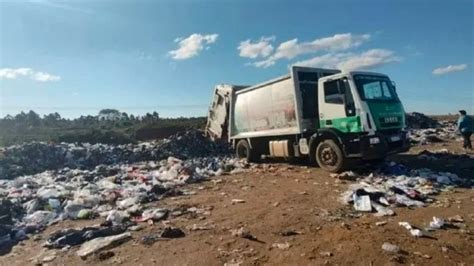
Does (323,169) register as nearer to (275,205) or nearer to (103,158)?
(275,205)

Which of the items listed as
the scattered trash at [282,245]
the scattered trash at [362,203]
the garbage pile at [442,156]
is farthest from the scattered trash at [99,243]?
the garbage pile at [442,156]

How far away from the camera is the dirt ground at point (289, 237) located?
4.46 m

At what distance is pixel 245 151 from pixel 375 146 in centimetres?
567

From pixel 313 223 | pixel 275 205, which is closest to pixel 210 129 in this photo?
pixel 275 205

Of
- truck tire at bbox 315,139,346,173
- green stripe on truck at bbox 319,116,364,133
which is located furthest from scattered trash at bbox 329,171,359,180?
green stripe on truck at bbox 319,116,364,133

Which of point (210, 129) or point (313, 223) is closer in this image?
point (313, 223)

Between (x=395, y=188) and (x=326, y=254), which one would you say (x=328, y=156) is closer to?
(x=395, y=188)

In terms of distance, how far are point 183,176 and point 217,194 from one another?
7.14 feet

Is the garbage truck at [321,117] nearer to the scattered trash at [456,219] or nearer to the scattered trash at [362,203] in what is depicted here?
the scattered trash at [362,203]

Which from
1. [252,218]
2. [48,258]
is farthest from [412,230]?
[48,258]

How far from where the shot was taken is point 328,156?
1003cm

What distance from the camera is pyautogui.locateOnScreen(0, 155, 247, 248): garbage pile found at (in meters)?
6.29

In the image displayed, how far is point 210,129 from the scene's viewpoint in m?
16.3

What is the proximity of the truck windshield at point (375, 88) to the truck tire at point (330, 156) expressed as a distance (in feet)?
4.57
